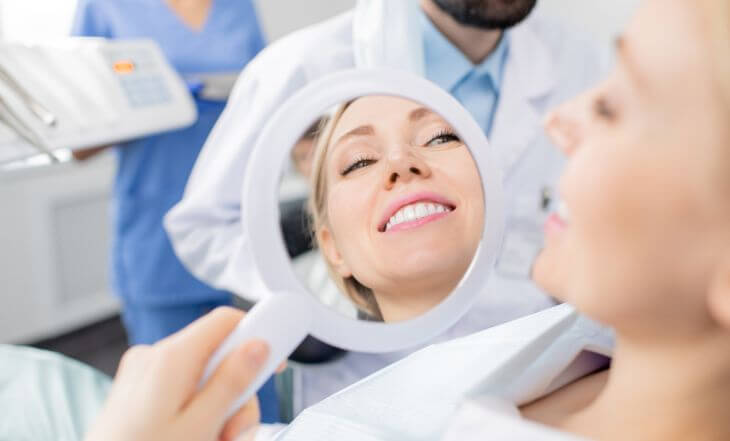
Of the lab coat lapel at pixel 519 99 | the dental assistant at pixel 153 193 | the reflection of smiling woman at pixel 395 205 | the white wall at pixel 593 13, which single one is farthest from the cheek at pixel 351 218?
the dental assistant at pixel 153 193

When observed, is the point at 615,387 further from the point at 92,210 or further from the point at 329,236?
the point at 92,210

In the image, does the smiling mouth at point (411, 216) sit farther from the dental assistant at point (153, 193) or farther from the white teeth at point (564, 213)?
the dental assistant at point (153, 193)

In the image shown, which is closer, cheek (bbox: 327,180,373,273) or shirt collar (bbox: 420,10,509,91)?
cheek (bbox: 327,180,373,273)

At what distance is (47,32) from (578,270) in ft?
5.80

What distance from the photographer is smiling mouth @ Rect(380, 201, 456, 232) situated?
454 mm

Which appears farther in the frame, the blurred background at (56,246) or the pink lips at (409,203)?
the blurred background at (56,246)

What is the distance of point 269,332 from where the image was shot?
1.33ft

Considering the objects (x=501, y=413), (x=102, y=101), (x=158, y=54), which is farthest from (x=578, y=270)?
(x=158, y=54)

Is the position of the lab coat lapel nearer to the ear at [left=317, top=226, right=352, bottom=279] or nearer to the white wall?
the white wall

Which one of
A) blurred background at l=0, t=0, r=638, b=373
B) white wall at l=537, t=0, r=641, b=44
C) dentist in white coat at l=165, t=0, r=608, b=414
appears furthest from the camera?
blurred background at l=0, t=0, r=638, b=373

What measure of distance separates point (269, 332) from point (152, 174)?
694 mm

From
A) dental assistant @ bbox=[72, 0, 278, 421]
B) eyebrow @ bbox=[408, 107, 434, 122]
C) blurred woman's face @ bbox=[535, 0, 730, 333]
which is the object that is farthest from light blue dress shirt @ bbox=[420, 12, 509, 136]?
dental assistant @ bbox=[72, 0, 278, 421]

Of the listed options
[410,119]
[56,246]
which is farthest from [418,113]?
[56,246]

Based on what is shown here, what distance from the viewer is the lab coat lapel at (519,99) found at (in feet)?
2.18
